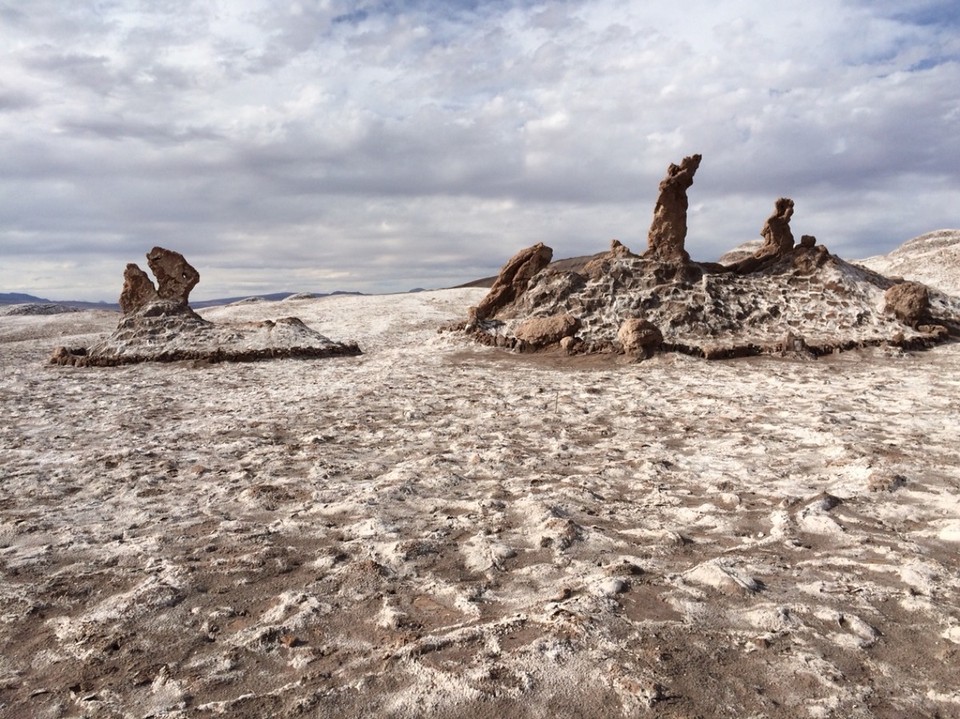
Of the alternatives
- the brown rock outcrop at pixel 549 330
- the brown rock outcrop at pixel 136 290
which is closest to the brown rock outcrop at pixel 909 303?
the brown rock outcrop at pixel 549 330

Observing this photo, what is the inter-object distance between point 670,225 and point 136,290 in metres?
16.1

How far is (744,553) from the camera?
491 cm

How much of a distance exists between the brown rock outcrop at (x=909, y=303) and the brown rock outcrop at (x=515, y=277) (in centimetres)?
924

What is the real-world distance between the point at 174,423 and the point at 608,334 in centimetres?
1063

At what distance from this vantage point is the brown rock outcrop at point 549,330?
16.8 meters

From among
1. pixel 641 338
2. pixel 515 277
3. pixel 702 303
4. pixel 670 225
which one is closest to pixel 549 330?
pixel 641 338

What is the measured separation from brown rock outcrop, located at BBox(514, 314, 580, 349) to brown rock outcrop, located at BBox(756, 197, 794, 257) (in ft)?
22.8

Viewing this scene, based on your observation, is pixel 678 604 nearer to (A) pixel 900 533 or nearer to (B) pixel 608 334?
(A) pixel 900 533

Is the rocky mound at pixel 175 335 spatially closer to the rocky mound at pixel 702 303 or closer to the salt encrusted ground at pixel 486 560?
the rocky mound at pixel 702 303

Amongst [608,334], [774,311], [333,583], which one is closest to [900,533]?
[333,583]

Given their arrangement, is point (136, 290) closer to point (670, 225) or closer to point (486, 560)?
point (670, 225)

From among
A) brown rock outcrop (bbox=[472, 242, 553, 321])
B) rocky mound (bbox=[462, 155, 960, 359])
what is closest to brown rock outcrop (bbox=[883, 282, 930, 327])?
rocky mound (bbox=[462, 155, 960, 359])

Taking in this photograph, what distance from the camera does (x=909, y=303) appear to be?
17.0 meters

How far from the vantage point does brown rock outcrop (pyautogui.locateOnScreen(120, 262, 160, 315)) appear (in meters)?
19.9
